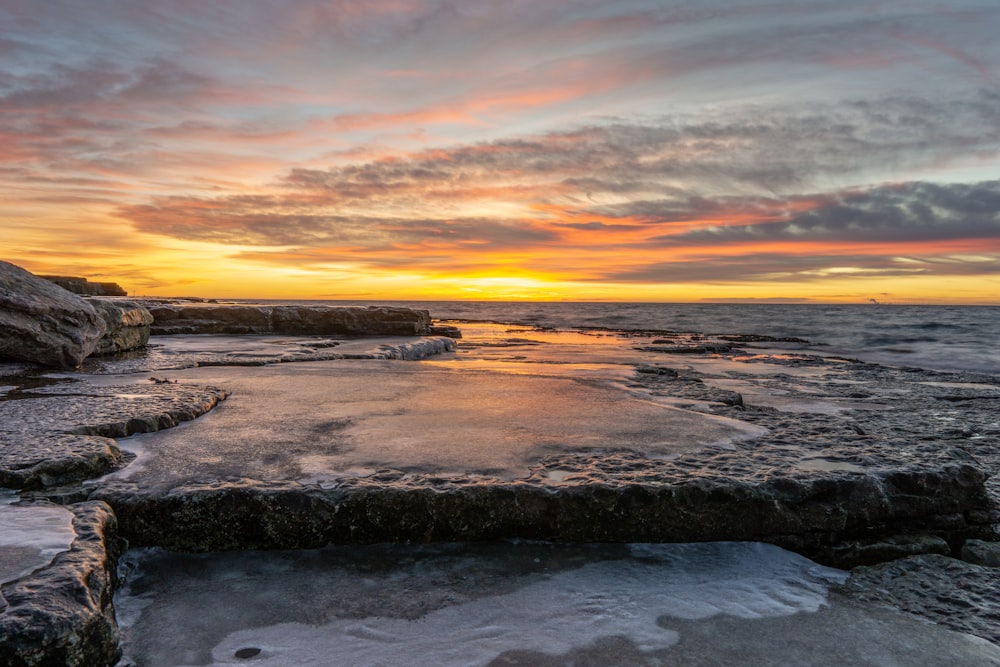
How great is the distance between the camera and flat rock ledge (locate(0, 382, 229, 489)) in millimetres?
2764

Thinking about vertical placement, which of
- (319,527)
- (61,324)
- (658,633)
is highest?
(61,324)

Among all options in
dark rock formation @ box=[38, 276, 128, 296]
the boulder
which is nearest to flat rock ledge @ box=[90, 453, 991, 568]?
the boulder

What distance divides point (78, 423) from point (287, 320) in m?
10.2

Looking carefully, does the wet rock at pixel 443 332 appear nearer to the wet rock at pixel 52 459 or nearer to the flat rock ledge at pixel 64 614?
the wet rock at pixel 52 459

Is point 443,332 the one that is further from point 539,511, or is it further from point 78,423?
point 539,511

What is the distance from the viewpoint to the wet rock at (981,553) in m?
2.74

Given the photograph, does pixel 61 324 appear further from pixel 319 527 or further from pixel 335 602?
pixel 335 602

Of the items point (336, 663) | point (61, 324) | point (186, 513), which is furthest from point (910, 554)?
point (61, 324)

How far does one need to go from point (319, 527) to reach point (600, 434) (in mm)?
1916

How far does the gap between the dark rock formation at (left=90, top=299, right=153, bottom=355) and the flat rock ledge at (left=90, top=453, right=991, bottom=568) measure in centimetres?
614

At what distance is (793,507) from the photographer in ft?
9.17

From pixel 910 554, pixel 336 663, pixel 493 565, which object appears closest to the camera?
pixel 336 663

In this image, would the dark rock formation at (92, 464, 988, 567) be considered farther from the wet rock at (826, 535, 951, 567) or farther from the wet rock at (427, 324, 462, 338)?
the wet rock at (427, 324, 462, 338)

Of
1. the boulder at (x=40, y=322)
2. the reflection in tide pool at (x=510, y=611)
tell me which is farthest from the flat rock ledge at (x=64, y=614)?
the boulder at (x=40, y=322)
